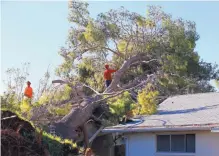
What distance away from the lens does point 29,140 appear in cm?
808

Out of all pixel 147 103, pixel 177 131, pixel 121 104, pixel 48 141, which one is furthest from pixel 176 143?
pixel 48 141

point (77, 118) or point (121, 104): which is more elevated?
point (121, 104)

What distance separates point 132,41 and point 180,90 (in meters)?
4.15

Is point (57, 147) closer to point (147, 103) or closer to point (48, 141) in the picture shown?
point (48, 141)

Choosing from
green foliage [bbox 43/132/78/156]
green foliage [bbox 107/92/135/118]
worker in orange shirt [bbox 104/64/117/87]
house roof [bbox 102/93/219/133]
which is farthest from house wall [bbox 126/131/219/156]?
green foliage [bbox 43/132/78/156]

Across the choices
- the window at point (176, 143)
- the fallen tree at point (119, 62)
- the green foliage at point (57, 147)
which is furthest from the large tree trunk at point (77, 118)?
the green foliage at point (57, 147)

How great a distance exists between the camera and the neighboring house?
12.5 metres

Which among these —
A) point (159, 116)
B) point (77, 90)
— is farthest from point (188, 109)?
point (77, 90)

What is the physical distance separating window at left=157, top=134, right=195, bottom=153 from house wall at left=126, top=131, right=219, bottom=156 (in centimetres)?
18

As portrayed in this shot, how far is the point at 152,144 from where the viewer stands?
552 inches

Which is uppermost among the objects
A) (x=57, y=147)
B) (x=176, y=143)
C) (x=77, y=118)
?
(x=77, y=118)

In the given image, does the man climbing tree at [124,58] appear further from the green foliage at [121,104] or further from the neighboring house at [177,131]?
the neighboring house at [177,131]

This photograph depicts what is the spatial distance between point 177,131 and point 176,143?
0.60 m

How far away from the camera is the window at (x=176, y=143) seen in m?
13.1
